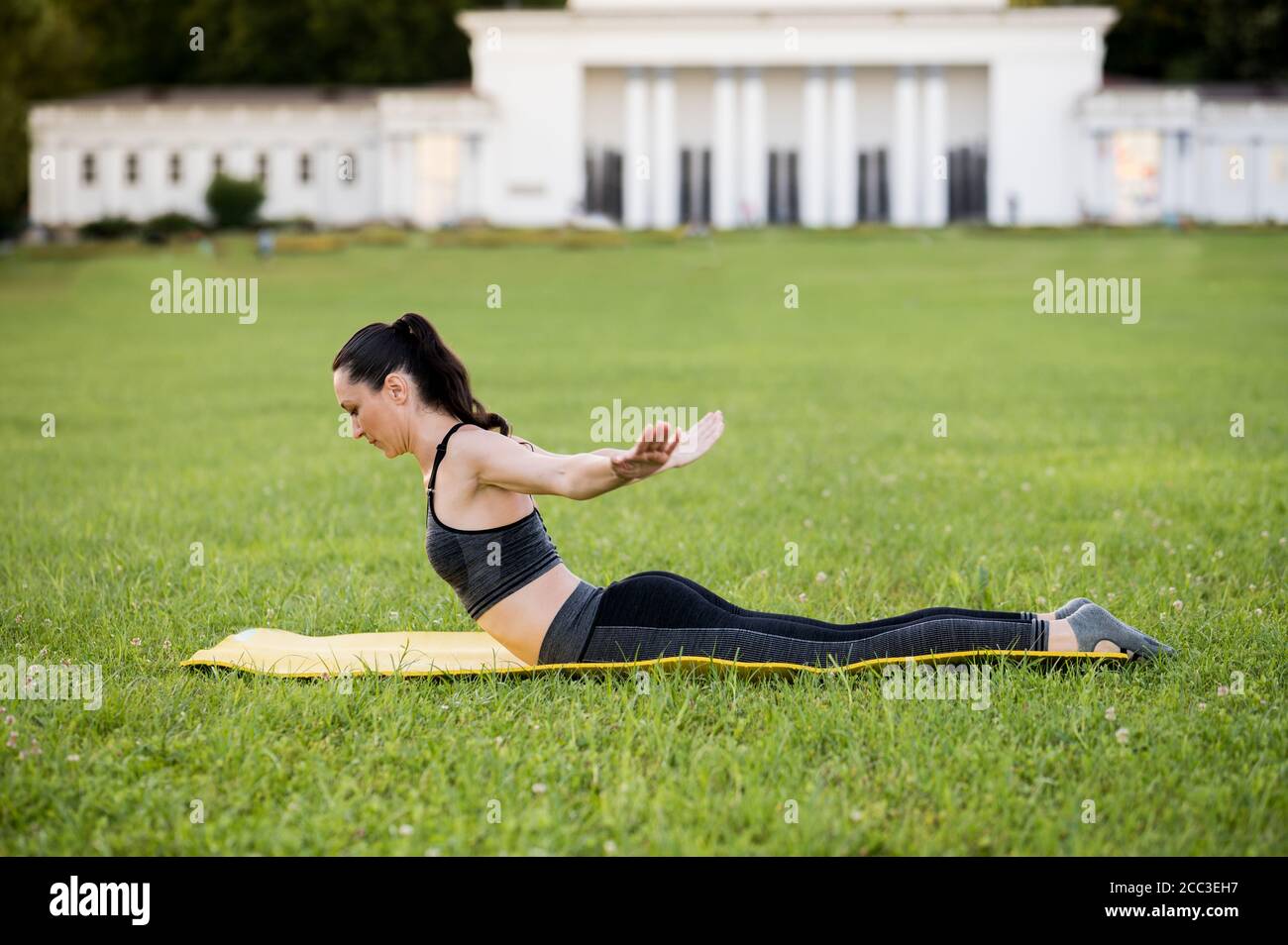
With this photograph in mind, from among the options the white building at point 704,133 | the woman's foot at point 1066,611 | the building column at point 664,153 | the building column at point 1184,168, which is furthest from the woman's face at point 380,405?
the building column at point 664,153

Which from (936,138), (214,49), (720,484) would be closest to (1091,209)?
(936,138)

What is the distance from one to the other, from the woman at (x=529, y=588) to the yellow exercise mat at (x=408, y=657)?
0.14 feet

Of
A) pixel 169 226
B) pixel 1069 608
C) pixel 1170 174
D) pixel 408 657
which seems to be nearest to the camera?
pixel 1069 608

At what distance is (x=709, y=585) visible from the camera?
21.0 ft

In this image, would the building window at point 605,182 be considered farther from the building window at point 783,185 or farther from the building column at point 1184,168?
the building column at point 1184,168

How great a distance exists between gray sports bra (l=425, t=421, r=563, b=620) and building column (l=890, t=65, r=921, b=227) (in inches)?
2260

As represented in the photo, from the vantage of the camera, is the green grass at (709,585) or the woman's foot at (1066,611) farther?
the woman's foot at (1066,611)

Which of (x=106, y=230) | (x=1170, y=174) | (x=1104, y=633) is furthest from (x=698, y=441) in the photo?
(x=1170, y=174)

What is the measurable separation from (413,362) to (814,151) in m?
58.5

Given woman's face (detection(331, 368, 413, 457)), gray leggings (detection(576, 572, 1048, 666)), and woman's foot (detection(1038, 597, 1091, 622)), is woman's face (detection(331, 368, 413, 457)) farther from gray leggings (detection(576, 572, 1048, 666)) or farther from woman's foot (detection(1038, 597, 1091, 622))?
woman's foot (detection(1038, 597, 1091, 622))

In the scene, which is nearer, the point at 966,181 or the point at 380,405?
the point at 380,405

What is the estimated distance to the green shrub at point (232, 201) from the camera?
177ft

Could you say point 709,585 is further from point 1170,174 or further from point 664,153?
point 664,153

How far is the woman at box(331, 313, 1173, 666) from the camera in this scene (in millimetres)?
4559
